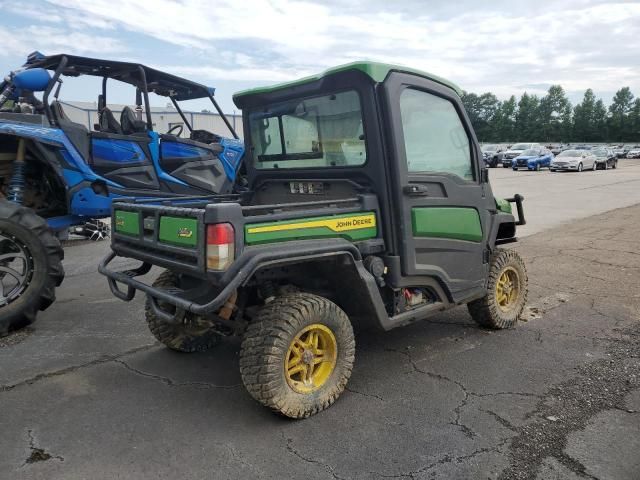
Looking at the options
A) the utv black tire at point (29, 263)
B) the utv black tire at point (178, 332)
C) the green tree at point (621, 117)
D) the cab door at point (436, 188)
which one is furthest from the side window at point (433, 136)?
the green tree at point (621, 117)

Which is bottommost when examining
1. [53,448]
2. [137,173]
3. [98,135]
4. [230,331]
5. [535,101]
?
[53,448]

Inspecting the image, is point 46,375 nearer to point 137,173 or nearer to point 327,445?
point 327,445

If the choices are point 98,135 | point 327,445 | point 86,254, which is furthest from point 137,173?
point 327,445

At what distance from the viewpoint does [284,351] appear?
3.11 metres

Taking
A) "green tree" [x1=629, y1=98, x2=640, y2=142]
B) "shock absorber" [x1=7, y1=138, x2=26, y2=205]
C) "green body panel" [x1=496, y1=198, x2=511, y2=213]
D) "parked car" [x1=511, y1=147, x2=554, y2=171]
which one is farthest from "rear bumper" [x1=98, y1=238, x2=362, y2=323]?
"green tree" [x1=629, y1=98, x2=640, y2=142]

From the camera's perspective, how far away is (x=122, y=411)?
3.37 metres

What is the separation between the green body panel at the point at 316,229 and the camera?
305 centimetres

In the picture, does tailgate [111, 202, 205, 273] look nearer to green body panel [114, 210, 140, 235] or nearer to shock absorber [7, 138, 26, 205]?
green body panel [114, 210, 140, 235]

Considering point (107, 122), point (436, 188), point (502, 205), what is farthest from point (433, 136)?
point (107, 122)

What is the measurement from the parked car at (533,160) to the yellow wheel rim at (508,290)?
29.3 metres

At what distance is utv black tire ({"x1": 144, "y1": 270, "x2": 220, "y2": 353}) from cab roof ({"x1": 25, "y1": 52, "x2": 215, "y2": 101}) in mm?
3801

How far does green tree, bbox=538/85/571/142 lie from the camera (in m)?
85.9

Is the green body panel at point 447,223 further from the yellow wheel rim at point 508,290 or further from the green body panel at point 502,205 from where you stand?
the yellow wheel rim at point 508,290

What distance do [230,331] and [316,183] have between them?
1315mm
